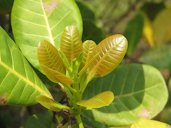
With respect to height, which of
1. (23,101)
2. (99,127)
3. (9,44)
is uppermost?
(9,44)

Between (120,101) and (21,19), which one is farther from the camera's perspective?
(120,101)

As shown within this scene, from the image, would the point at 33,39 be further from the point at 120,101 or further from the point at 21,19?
the point at 120,101

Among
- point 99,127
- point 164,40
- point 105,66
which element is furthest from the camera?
point 164,40

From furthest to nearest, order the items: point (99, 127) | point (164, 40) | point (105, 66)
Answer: point (164, 40), point (99, 127), point (105, 66)

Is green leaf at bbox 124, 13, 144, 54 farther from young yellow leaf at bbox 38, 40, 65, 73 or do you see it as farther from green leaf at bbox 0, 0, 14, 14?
young yellow leaf at bbox 38, 40, 65, 73

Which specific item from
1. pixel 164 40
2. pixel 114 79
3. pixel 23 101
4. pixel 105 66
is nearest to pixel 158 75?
pixel 114 79

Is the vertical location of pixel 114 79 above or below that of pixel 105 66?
below

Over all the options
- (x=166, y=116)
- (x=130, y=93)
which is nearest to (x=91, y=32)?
(x=130, y=93)

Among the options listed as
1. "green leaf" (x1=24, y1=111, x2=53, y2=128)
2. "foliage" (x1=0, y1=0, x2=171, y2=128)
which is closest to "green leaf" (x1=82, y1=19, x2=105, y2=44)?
"foliage" (x1=0, y1=0, x2=171, y2=128)
